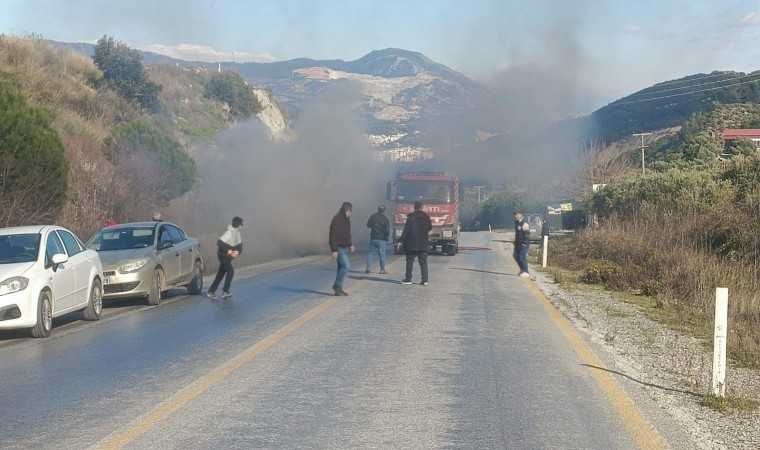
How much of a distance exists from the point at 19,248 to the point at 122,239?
15.2 ft

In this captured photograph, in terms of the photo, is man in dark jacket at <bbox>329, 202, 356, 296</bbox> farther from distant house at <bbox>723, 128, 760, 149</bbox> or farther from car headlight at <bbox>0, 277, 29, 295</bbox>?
distant house at <bbox>723, 128, 760, 149</bbox>

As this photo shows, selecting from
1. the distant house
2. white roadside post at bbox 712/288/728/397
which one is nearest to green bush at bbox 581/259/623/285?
white roadside post at bbox 712/288/728/397

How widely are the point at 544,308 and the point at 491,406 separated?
29.4 feet

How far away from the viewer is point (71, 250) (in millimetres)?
14422

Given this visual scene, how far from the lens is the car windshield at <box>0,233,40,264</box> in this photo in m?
13.2

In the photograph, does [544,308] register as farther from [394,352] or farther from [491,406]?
[491,406]

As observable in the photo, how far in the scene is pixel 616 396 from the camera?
8531 millimetres

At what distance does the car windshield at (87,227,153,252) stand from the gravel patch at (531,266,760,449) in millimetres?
8348

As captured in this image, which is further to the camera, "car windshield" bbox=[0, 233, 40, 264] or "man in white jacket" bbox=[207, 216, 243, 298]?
"man in white jacket" bbox=[207, 216, 243, 298]

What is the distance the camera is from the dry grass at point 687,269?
14539mm

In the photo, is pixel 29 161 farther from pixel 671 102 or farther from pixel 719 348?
pixel 671 102

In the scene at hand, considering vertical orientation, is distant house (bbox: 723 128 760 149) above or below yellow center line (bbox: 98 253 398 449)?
above

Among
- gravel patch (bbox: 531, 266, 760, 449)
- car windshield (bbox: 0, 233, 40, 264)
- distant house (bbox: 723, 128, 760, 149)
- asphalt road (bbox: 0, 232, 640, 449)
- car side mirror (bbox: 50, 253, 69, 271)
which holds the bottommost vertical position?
gravel patch (bbox: 531, 266, 760, 449)

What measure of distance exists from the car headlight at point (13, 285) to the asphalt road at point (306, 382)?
2.46 feet
